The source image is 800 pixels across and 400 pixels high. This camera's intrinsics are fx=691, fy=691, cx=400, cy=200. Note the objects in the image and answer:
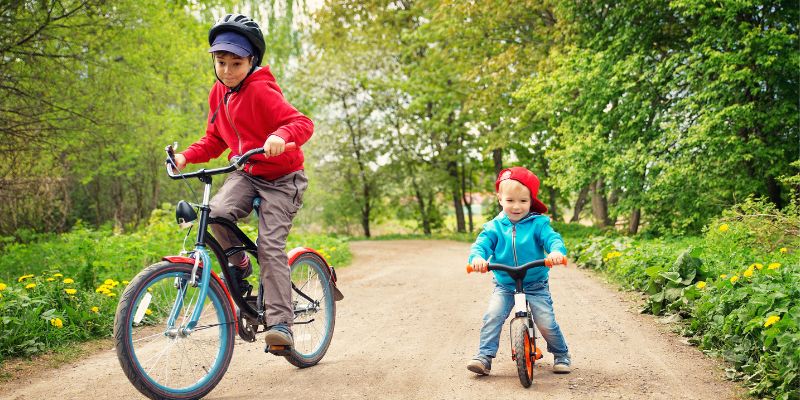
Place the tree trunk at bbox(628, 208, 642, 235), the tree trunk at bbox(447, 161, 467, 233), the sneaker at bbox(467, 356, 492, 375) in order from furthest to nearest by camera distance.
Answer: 1. the tree trunk at bbox(447, 161, 467, 233)
2. the tree trunk at bbox(628, 208, 642, 235)
3. the sneaker at bbox(467, 356, 492, 375)

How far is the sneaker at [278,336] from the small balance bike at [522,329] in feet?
3.66

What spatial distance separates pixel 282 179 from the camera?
4262mm

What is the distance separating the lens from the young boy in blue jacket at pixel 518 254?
4.34 m

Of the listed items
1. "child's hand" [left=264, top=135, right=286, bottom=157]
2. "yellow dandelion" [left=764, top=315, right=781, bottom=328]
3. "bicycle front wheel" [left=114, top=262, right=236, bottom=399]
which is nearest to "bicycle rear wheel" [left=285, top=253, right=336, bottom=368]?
"bicycle front wheel" [left=114, top=262, right=236, bottom=399]

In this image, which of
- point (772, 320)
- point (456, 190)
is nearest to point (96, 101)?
point (772, 320)

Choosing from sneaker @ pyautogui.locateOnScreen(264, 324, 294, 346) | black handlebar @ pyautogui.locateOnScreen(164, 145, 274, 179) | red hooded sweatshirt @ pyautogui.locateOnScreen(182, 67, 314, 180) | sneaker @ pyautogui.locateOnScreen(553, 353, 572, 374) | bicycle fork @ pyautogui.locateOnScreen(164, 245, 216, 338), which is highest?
red hooded sweatshirt @ pyautogui.locateOnScreen(182, 67, 314, 180)

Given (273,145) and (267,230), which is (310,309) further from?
(273,145)

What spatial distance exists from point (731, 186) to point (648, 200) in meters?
1.67

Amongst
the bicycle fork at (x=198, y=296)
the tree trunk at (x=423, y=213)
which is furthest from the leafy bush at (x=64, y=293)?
the tree trunk at (x=423, y=213)

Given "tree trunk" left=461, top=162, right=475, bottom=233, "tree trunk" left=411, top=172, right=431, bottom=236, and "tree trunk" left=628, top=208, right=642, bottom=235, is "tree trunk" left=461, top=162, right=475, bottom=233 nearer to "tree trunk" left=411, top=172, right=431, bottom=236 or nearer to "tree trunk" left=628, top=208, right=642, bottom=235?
"tree trunk" left=411, top=172, right=431, bottom=236

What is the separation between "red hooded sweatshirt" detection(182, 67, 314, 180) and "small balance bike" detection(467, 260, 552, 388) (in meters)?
1.27

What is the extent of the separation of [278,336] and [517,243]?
1.59 meters

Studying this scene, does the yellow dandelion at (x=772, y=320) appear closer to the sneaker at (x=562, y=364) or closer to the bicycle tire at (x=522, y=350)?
the sneaker at (x=562, y=364)

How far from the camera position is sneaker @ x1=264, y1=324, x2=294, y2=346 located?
13.0 ft
